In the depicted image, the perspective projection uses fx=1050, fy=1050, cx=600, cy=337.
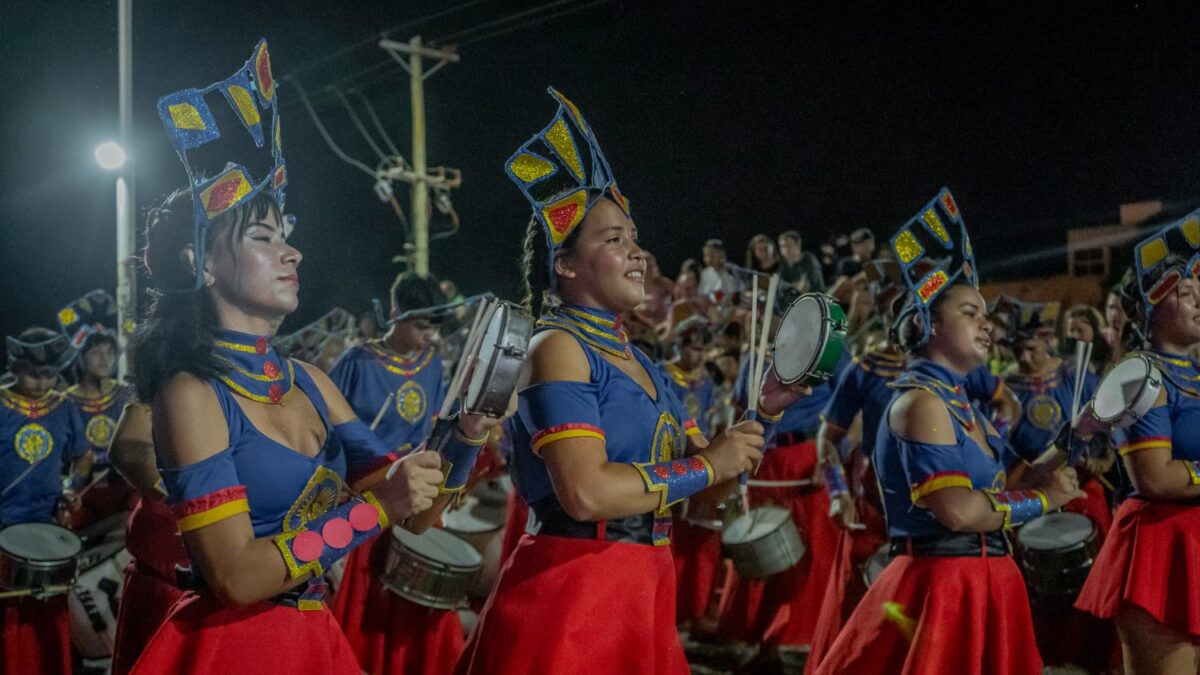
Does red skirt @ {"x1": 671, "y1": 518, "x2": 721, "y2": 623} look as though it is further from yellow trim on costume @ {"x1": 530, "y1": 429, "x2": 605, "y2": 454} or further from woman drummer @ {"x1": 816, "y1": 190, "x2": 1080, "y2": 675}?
yellow trim on costume @ {"x1": 530, "y1": 429, "x2": 605, "y2": 454}

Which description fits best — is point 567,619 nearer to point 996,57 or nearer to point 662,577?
point 662,577

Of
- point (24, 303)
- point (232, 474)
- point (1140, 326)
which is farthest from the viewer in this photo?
point (24, 303)

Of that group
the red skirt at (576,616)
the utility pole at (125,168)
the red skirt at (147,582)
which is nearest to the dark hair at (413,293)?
the utility pole at (125,168)

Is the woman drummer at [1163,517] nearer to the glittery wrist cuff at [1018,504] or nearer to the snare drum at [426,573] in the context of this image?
the glittery wrist cuff at [1018,504]

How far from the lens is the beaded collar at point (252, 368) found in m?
2.74

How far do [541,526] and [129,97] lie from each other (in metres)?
9.60

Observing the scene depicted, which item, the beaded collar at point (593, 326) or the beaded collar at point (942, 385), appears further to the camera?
the beaded collar at point (942, 385)

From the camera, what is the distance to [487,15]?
727 inches

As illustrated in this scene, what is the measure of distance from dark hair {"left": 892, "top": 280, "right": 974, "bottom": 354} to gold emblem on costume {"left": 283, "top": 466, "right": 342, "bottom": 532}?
9.45ft

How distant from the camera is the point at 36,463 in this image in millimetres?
7602

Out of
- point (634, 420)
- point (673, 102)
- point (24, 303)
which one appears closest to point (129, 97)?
point (24, 303)

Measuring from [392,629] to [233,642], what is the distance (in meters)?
3.64

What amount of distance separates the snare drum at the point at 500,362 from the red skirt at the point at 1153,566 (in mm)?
3652

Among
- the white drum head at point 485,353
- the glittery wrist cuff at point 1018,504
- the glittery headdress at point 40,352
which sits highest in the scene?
the white drum head at point 485,353
